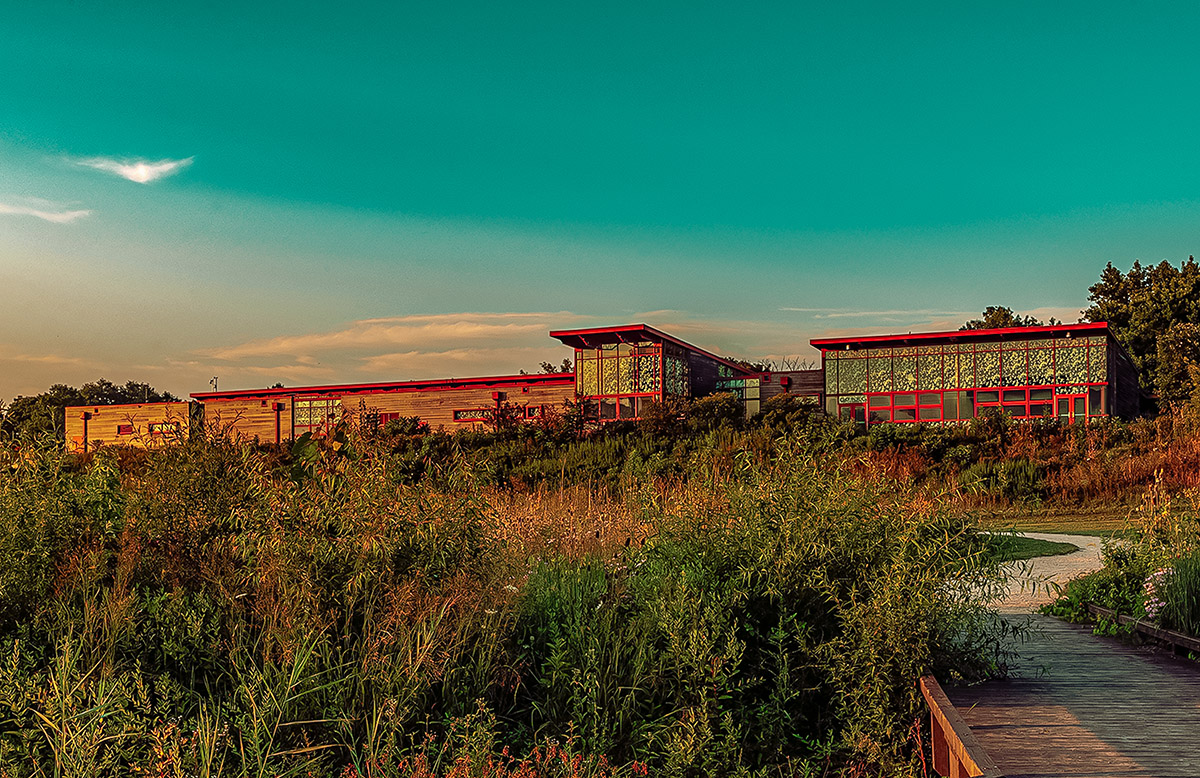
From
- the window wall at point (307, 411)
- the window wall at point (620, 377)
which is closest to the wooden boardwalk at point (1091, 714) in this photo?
the window wall at point (620, 377)

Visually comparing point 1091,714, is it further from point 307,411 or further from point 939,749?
point 307,411

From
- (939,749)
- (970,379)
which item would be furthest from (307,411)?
(939,749)

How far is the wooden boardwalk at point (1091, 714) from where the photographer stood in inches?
154

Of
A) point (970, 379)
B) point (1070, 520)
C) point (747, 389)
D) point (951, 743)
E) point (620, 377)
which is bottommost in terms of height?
point (1070, 520)

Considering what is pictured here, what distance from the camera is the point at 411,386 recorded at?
3719 centimetres

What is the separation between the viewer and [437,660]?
4.57 meters

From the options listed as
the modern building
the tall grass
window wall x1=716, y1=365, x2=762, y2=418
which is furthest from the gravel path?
window wall x1=716, y1=365, x2=762, y2=418

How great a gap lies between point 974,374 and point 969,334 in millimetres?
1422

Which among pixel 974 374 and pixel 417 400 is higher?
pixel 974 374

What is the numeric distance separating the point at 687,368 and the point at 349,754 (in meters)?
31.6

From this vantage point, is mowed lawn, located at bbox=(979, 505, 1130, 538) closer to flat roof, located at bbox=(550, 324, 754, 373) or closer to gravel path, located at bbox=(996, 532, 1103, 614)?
gravel path, located at bbox=(996, 532, 1103, 614)

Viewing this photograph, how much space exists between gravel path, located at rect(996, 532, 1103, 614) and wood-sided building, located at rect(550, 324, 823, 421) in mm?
19135

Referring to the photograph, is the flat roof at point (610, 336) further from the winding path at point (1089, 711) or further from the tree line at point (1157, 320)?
the winding path at point (1089, 711)

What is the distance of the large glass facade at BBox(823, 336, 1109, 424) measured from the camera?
30.7 meters
